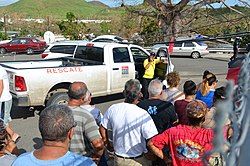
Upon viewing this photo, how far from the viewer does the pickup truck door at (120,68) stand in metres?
10.4

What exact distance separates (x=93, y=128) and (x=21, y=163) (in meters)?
1.37

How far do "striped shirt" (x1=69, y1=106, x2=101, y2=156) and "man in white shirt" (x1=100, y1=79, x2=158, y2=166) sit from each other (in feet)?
0.76

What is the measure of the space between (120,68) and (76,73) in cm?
160

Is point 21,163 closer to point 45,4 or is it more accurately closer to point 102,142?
point 102,142

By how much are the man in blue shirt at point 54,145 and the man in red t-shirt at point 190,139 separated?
106 cm

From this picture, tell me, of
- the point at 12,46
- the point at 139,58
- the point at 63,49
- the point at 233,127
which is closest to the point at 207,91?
the point at 233,127

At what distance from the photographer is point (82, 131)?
3.92 m

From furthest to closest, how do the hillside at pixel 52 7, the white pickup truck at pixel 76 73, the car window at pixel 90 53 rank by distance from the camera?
1. the hillside at pixel 52 7
2. the car window at pixel 90 53
3. the white pickup truck at pixel 76 73

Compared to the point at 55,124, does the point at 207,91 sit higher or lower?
lower

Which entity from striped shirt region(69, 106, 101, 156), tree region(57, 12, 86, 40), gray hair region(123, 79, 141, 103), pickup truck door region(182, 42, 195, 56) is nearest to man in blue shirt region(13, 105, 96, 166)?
striped shirt region(69, 106, 101, 156)

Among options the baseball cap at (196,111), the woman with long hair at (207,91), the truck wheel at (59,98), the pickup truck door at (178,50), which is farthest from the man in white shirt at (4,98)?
the pickup truck door at (178,50)

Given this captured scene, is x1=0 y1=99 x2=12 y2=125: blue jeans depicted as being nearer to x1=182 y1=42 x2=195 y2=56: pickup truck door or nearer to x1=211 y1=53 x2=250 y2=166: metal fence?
x1=211 y1=53 x2=250 y2=166: metal fence

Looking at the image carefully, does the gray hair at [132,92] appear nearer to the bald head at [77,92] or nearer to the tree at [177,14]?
the bald head at [77,92]

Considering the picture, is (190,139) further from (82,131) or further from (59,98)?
(59,98)
